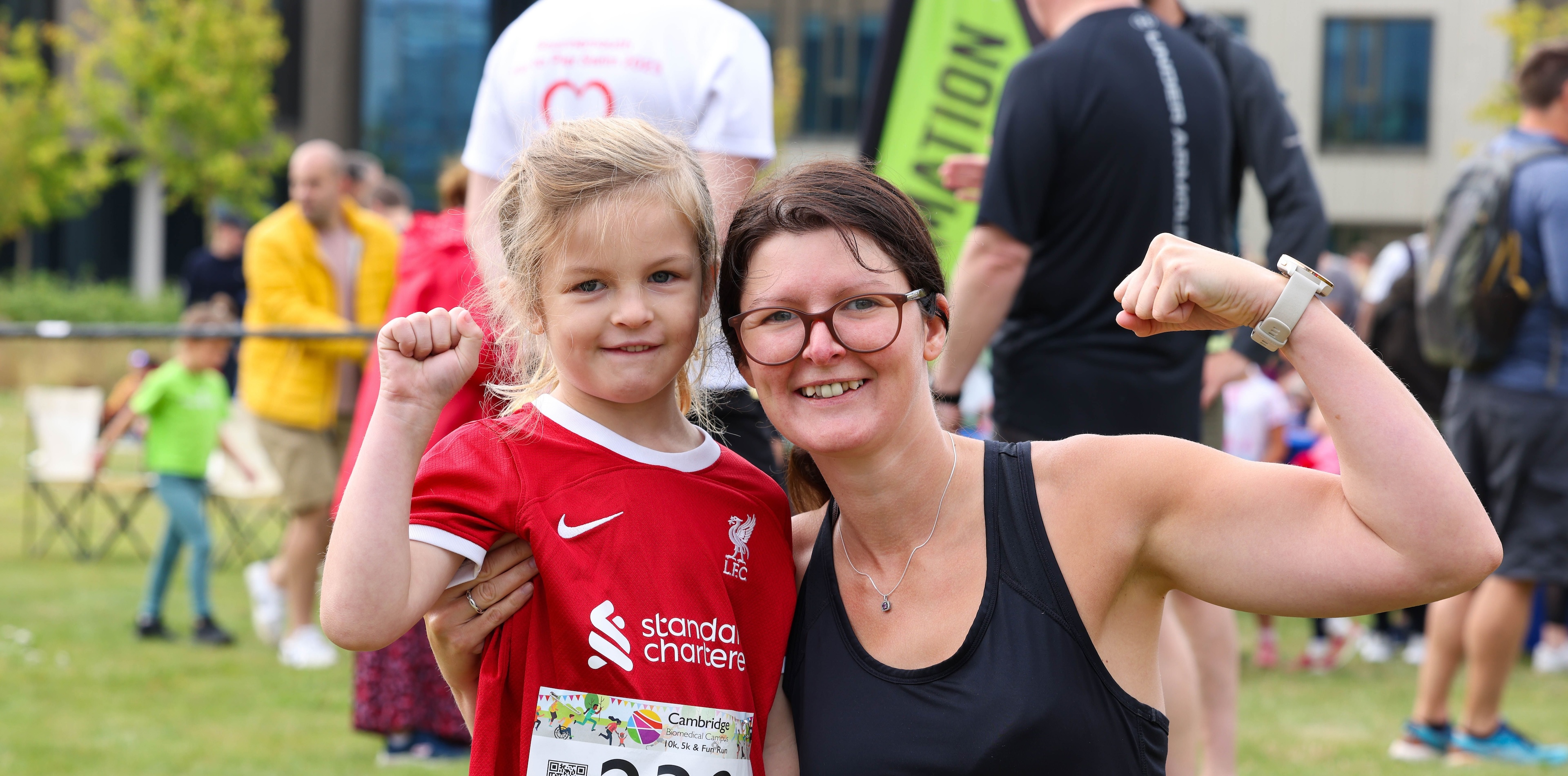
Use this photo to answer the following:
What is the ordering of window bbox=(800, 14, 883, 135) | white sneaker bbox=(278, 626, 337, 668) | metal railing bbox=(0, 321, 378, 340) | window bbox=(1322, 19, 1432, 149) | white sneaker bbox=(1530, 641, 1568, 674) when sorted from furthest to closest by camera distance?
window bbox=(800, 14, 883, 135), window bbox=(1322, 19, 1432, 149), white sneaker bbox=(1530, 641, 1568, 674), white sneaker bbox=(278, 626, 337, 668), metal railing bbox=(0, 321, 378, 340)

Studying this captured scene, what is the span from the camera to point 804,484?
218cm

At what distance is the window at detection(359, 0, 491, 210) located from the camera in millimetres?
28625

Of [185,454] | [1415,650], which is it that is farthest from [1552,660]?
[185,454]

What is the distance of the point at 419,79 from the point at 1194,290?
29697mm

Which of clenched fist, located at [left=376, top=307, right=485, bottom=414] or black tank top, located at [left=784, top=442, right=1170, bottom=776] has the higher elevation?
clenched fist, located at [left=376, top=307, right=485, bottom=414]

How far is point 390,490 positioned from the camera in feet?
5.28

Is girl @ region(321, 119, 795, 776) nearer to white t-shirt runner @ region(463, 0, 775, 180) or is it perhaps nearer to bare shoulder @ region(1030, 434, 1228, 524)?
bare shoulder @ region(1030, 434, 1228, 524)

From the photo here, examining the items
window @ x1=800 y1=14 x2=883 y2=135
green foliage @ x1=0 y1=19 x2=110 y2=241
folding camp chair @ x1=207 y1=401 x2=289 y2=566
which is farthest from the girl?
window @ x1=800 y1=14 x2=883 y2=135

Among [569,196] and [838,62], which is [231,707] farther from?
[838,62]

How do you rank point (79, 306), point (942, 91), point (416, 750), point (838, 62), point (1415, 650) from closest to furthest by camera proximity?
point (416, 750) < point (942, 91) < point (1415, 650) < point (79, 306) < point (838, 62)

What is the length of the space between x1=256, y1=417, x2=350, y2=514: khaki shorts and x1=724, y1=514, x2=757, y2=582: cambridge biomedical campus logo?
4.84m

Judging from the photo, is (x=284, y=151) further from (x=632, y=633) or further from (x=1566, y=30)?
(x=632, y=633)

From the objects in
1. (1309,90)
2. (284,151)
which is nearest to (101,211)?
(284,151)

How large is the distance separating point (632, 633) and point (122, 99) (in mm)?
27214
